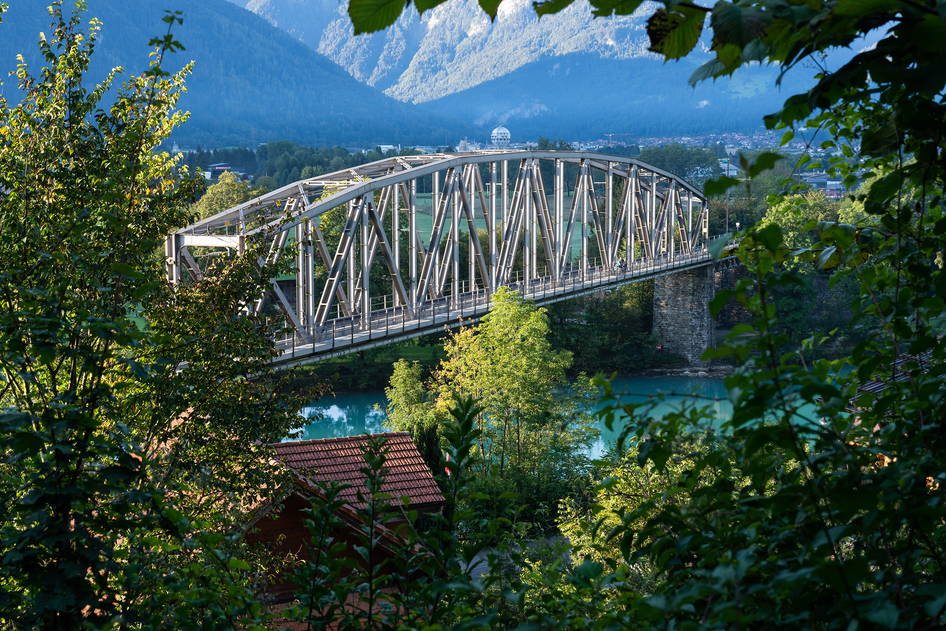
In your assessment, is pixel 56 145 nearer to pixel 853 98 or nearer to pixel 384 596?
pixel 384 596

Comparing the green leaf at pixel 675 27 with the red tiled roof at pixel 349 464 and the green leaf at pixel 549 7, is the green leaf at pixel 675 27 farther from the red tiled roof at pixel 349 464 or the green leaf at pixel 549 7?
the red tiled roof at pixel 349 464

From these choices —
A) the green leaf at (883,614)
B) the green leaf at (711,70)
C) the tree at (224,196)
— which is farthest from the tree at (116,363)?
the tree at (224,196)

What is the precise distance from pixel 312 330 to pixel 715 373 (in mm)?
29908

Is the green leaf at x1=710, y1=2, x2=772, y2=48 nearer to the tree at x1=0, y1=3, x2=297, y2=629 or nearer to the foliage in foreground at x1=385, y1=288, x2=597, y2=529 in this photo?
the tree at x1=0, y1=3, x2=297, y2=629

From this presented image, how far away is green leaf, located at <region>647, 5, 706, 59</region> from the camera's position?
6.21ft

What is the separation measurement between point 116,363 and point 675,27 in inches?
207

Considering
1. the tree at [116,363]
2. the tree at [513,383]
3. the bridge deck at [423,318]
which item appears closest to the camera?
the tree at [116,363]

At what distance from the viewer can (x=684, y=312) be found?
193ft

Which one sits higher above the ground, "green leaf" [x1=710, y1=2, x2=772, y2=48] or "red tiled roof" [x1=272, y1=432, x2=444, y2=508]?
"green leaf" [x1=710, y1=2, x2=772, y2=48]

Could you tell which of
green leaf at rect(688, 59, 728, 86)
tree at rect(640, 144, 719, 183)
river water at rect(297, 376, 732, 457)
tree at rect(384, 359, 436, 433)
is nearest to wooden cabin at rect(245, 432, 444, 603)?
green leaf at rect(688, 59, 728, 86)

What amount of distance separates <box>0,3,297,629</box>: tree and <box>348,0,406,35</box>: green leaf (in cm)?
159

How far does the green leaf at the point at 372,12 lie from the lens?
66.8 inches

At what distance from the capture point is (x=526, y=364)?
30297 mm

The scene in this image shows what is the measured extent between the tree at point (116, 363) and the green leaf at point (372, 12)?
1.59 meters
